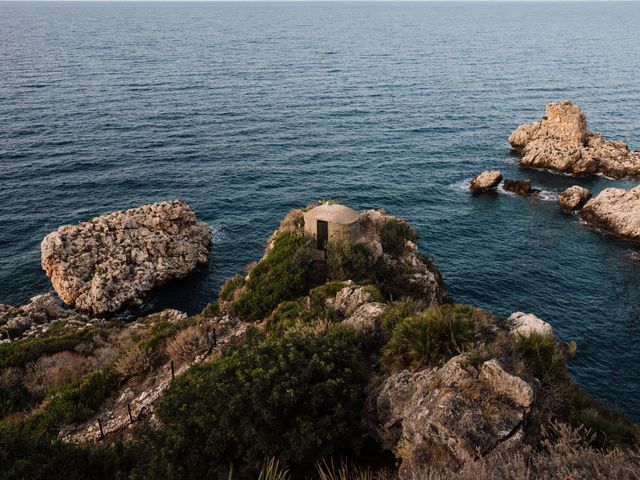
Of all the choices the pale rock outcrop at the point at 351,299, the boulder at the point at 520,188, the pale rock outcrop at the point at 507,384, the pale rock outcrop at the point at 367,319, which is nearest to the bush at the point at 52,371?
the pale rock outcrop at the point at 351,299

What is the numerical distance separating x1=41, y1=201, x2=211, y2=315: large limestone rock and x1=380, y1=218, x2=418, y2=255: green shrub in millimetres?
20527

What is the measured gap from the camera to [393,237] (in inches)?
1259

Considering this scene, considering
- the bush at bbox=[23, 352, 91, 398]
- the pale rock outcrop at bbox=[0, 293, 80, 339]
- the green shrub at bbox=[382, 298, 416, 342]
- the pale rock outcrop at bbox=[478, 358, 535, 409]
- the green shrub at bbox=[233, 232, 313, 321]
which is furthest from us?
the pale rock outcrop at bbox=[0, 293, 80, 339]

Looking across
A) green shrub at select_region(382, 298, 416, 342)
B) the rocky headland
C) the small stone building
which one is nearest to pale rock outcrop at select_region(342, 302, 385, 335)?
the rocky headland

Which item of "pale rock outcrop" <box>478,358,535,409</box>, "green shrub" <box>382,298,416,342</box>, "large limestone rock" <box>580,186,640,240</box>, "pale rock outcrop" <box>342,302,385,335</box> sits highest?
"pale rock outcrop" <box>478,358,535,409</box>

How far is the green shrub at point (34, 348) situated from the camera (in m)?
24.4

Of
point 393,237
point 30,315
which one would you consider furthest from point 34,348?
point 393,237

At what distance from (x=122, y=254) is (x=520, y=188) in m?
47.4

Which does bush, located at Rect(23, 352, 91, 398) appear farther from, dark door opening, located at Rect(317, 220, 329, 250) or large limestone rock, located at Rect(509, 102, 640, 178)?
large limestone rock, located at Rect(509, 102, 640, 178)

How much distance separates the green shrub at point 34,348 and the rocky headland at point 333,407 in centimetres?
213

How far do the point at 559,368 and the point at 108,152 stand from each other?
212 ft

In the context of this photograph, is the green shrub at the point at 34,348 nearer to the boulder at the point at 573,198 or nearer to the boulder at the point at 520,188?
the boulder at the point at 520,188

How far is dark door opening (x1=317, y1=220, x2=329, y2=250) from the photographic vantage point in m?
30.3

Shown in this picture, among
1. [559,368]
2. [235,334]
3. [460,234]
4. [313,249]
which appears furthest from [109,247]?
[559,368]
